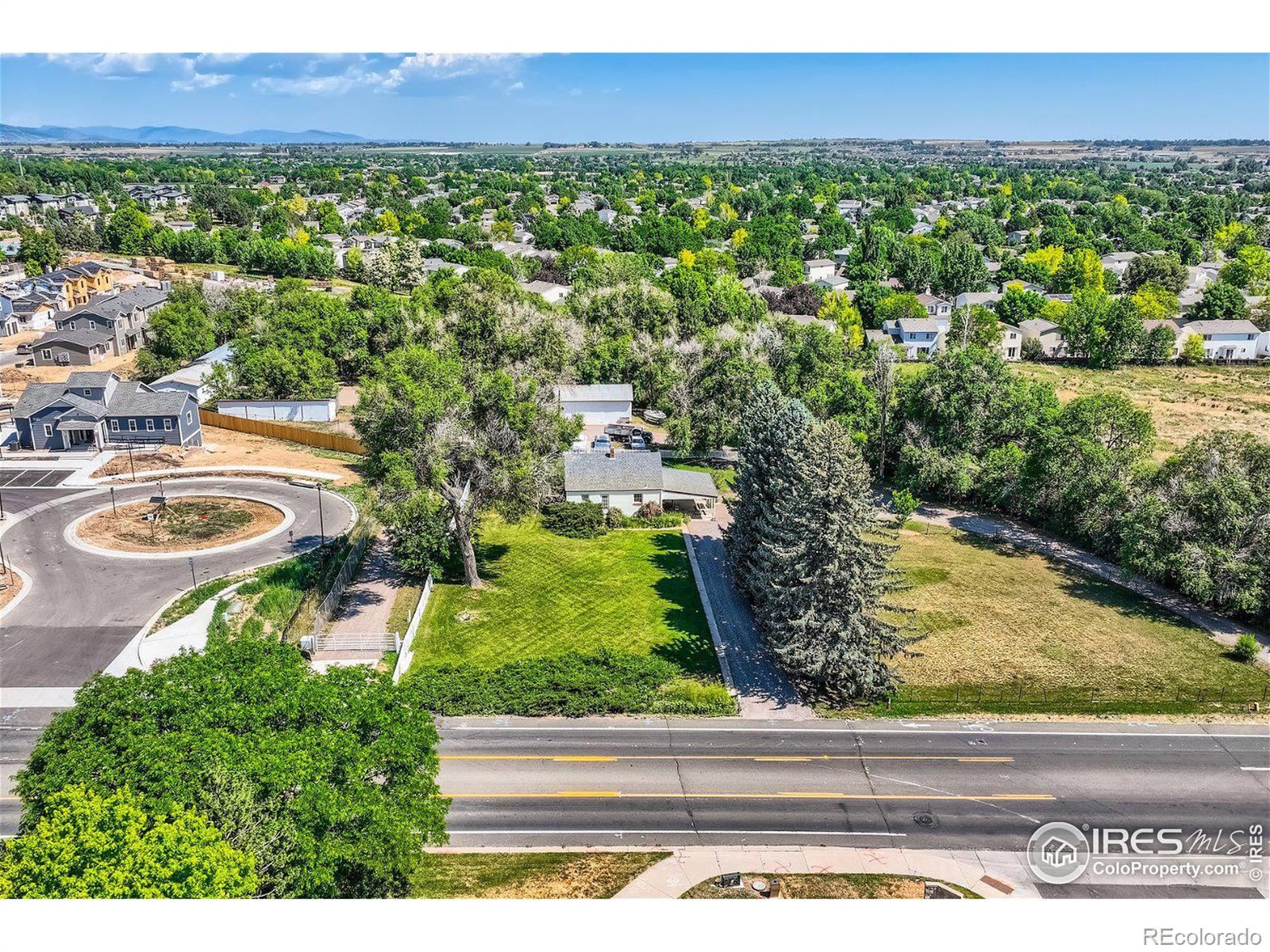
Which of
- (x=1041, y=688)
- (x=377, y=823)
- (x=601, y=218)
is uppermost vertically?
(x=601, y=218)

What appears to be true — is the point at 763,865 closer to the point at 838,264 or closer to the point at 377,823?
the point at 377,823

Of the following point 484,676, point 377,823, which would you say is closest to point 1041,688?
point 484,676

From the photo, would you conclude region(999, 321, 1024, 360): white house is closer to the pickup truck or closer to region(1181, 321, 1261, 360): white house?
region(1181, 321, 1261, 360): white house

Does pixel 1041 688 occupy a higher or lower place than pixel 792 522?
lower

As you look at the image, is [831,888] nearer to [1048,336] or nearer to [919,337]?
[919,337]

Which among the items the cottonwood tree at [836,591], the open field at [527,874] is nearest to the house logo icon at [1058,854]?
the cottonwood tree at [836,591]

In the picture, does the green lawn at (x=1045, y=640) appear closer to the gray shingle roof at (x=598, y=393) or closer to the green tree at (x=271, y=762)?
the green tree at (x=271, y=762)
